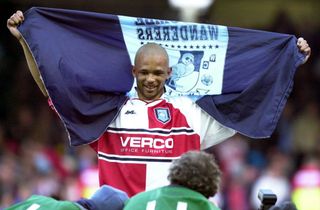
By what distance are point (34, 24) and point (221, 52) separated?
4.00 feet

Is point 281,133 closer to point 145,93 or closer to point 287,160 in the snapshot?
point 287,160

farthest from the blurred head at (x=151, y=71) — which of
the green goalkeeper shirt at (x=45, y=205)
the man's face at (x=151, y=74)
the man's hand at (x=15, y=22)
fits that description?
the green goalkeeper shirt at (x=45, y=205)

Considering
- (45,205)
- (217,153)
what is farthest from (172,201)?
(217,153)

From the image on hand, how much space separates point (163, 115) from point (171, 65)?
0.48 m

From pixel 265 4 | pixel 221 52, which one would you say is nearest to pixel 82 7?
pixel 265 4

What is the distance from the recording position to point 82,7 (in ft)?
51.3

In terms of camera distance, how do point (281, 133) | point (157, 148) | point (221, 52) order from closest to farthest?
point (157, 148) → point (221, 52) → point (281, 133)

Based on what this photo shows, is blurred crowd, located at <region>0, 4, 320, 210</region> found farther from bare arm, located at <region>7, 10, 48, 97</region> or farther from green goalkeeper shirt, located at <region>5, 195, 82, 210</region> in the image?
green goalkeeper shirt, located at <region>5, 195, 82, 210</region>

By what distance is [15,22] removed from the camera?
7164mm

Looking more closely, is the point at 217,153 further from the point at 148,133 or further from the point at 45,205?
the point at 45,205

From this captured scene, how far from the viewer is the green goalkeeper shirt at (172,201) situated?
5.75 metres

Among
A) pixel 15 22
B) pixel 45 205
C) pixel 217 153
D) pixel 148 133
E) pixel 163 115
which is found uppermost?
pixel 15 22

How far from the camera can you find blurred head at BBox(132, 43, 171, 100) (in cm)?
701

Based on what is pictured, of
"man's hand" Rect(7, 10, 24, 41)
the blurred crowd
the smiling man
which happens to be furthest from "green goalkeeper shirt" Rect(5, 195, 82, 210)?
the blurred crowd
